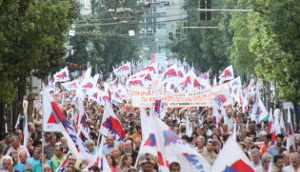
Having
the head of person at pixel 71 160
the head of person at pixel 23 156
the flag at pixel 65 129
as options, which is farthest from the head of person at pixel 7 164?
the flag at pixel 65 129

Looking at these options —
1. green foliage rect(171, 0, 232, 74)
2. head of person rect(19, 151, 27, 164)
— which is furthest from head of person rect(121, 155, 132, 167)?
green foliage rect(171, 0, 232, 74)

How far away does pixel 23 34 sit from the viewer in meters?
19.3

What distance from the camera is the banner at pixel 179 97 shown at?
80.2 feet

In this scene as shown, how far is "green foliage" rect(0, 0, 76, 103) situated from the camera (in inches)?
656

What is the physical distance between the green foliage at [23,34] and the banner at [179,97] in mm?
3398

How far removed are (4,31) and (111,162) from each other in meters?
6.38

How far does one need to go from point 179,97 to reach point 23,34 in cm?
703

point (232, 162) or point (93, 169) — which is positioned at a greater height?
point (232, 162)

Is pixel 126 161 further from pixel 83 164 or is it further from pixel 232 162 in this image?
pixel 232 162

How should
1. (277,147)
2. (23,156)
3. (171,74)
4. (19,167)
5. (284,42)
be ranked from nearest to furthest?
(19,167), (23,156), (277,147), (284,42), (171,74)

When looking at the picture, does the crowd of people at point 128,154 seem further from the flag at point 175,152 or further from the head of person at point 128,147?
the flag at point 175,152

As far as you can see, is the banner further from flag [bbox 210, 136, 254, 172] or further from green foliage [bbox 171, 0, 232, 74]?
green foliage [bbox 171, 0, 232, 74]

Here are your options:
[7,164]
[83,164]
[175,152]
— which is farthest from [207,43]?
[175,152]

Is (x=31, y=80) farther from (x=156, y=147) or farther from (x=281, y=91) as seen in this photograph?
(x=156, y=147)
